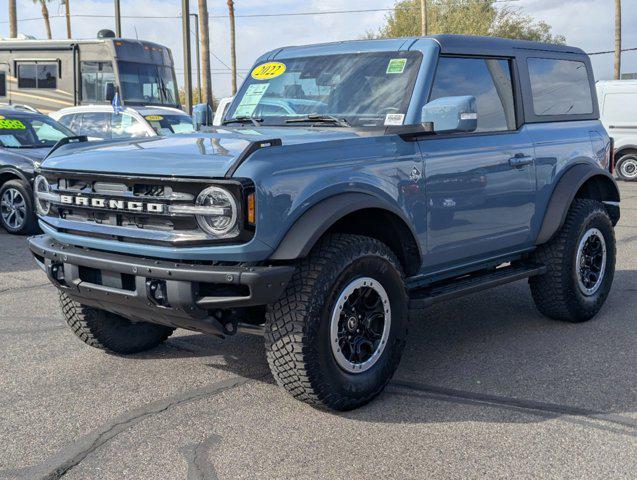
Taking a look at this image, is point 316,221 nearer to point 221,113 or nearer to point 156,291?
point 156,291

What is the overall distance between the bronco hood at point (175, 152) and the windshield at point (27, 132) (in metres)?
6.98

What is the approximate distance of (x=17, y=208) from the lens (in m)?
10.8

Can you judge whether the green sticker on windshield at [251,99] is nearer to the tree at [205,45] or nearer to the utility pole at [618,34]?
the tree at [205,45]

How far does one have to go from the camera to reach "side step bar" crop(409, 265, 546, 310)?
189 inches

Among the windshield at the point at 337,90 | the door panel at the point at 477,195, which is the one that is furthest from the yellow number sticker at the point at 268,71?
the door panel at the point at 477,195

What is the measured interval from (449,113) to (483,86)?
1.05 meters

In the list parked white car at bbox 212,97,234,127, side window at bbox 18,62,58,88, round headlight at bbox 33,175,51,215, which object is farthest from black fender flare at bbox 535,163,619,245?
side window at bbox 18,62,58,88

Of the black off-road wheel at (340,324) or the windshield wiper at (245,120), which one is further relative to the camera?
the windshield wiper at (245,120)

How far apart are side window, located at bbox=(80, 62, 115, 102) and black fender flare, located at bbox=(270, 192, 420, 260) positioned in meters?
17.3

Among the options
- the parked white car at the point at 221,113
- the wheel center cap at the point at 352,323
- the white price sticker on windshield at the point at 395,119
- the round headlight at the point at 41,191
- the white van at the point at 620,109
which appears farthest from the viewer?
the white van at the point at 620,109

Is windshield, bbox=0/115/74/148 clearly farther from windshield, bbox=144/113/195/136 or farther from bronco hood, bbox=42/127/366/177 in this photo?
bronco hood, bbox=42/127/366/177

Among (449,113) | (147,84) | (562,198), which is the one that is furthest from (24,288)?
(147,84)

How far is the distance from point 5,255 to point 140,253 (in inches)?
232

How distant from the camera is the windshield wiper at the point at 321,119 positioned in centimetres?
491
